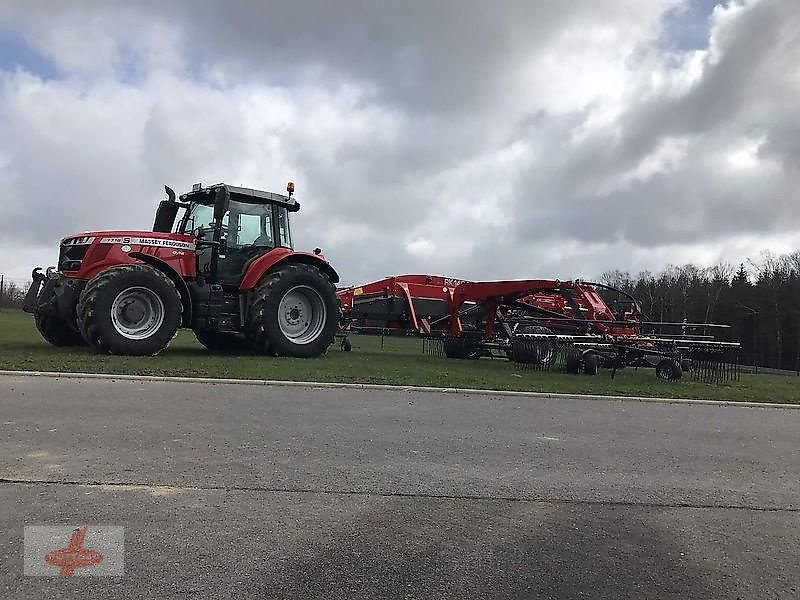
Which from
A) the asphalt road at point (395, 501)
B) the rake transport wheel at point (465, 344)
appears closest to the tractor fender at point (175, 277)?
the asphalt road at point (395, 501)

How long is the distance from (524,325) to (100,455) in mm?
14244

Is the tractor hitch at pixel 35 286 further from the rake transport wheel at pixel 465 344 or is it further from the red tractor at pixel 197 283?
the rake transport wheel at pixel 465 344

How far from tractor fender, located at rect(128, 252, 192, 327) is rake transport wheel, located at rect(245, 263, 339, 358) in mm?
1207

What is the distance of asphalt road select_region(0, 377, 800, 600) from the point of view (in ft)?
12.5

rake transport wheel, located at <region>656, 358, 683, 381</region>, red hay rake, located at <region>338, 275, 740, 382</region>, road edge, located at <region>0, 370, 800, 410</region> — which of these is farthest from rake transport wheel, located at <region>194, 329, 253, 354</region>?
rake transport wheel, located at <region>656, 358, 683, 381</region>

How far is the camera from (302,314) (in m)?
16.0

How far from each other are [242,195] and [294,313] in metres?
2.70

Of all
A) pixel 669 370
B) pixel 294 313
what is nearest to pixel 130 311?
pixel 294 313

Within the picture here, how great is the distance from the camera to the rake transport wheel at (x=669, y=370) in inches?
595

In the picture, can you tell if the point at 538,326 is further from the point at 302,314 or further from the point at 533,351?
the point at 302,314

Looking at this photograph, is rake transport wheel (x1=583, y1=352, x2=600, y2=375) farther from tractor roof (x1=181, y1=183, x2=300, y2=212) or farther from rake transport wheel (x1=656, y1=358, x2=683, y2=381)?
tractor roof (x1=181, y1=183, x2=300, y2=212)

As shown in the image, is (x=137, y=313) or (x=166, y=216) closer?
(x=137, y=313)

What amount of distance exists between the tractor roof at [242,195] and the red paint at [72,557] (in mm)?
11680

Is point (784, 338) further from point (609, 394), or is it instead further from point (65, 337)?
point (65, 337)
